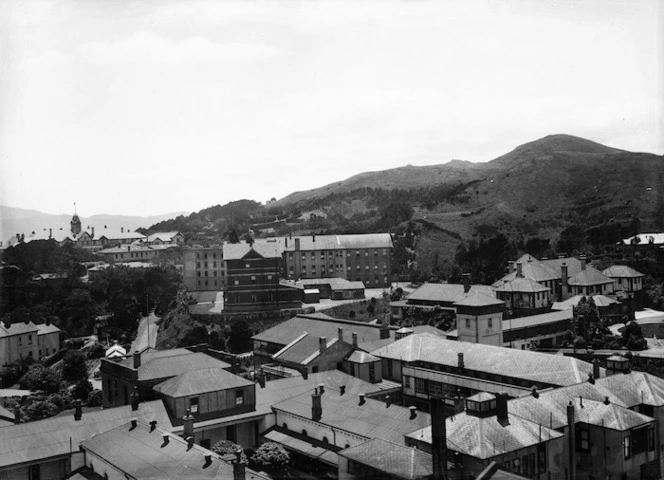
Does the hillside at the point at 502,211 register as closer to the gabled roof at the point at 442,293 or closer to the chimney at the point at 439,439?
the gabled roof at the point at 442,293

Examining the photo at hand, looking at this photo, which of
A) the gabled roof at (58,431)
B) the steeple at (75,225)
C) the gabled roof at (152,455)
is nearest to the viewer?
the gabled roof at (152,455)

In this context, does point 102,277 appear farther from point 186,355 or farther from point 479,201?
point 479,201

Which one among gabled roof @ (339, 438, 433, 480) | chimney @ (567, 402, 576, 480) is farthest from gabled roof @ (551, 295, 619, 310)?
gabled roof @ (339, 438, 433, 480)

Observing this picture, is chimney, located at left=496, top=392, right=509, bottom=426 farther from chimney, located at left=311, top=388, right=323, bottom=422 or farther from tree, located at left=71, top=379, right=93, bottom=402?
tree, located at left=71, top=379, right=93, bottom=402

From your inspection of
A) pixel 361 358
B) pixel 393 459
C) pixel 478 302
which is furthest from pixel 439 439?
pixel 478 302

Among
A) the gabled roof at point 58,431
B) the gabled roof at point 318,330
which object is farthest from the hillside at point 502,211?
the gabled roof at point 58,431

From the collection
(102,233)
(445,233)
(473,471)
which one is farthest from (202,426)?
(102,233)
